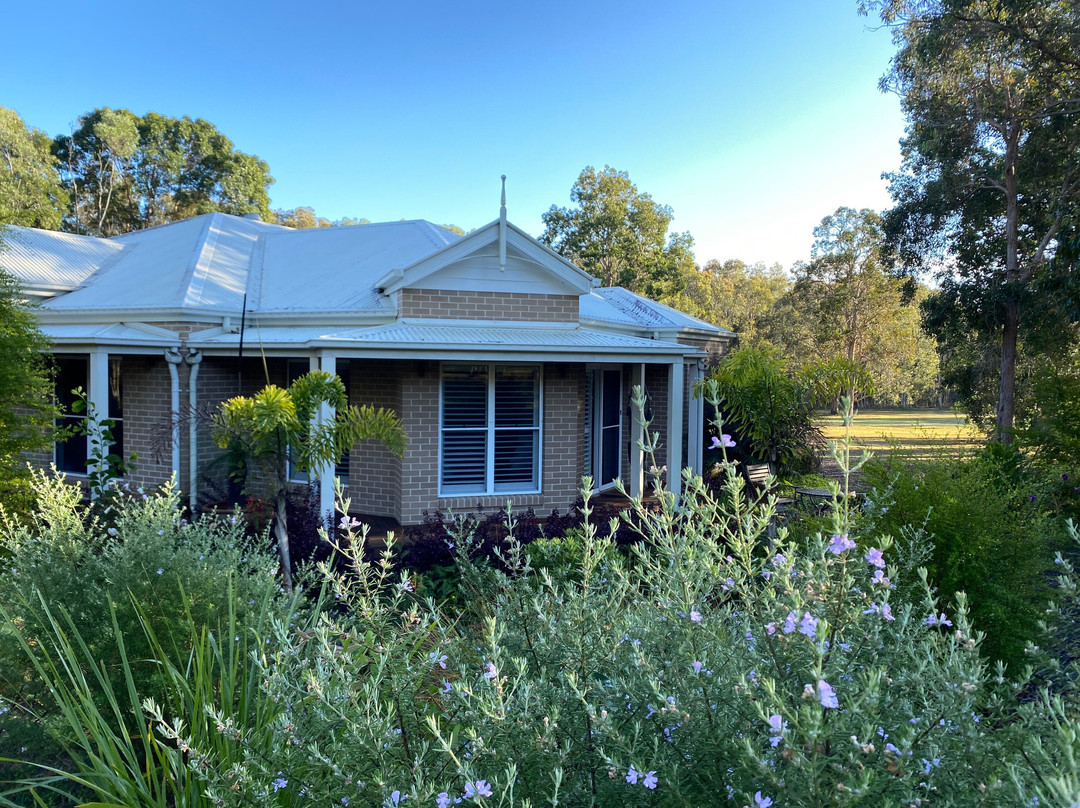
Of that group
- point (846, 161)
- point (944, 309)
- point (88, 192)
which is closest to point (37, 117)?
point (88, 192)

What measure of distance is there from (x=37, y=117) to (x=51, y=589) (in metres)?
40.9

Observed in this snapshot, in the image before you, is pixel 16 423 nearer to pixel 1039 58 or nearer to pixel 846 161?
pixel 1039 58

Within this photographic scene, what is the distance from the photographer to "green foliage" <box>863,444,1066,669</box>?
15.9 feet

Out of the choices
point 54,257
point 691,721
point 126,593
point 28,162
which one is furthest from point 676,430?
point 28,162

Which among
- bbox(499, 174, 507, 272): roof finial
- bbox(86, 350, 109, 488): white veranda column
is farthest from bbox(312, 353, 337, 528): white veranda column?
bbox(86, 350, 109, 488): white veranda column

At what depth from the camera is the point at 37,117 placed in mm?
33812

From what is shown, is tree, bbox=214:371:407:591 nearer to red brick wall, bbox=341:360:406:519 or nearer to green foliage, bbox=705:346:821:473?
red brick wall, bbox=341:360:406:519

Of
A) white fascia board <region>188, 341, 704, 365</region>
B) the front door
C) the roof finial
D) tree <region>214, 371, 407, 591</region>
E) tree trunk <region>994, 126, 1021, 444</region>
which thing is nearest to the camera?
tree <region>214, 371, 407, 591</region>

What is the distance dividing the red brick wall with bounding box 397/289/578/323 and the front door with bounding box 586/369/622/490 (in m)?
1.77

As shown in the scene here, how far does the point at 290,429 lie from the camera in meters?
6.47

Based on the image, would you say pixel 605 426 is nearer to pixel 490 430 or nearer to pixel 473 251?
pixel 490 430

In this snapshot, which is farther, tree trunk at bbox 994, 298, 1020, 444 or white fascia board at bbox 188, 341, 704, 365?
tree trunk at bbox 994, 298, 1020, 444

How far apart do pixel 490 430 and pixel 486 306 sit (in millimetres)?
2138

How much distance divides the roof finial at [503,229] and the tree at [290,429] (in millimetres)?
4534
